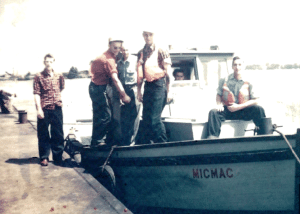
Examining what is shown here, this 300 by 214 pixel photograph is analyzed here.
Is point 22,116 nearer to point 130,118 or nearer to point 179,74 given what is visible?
point 179,74

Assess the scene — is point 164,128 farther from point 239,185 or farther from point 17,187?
point 17,187

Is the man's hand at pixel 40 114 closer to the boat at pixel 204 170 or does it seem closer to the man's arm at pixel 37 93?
the man's arm at pixel 37 93

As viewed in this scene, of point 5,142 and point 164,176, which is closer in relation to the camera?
point 164,176

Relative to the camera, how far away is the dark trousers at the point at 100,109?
499 centimetres

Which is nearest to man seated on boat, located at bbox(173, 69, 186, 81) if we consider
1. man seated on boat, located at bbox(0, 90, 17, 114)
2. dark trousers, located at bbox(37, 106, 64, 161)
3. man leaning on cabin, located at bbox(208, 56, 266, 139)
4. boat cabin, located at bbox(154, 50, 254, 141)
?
boat cabin, located at bbox(154, 50, 254, 141)

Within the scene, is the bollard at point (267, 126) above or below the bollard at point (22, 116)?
above

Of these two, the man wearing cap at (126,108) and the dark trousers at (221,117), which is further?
the man wearing cap at (126,108)

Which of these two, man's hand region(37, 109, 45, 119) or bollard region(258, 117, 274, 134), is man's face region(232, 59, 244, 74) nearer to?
bollard region(258, 117, 274, 134)

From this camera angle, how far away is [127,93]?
17.1ft

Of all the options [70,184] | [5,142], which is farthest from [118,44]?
[5,142]

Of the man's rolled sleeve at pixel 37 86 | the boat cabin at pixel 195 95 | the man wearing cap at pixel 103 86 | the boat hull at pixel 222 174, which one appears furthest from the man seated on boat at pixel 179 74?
the man's rolled sleeve at pixel 37 86

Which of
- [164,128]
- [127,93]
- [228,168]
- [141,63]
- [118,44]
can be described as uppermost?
[118,44]

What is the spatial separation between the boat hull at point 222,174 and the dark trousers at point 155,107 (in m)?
0.24

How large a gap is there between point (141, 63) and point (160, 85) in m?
0.42
